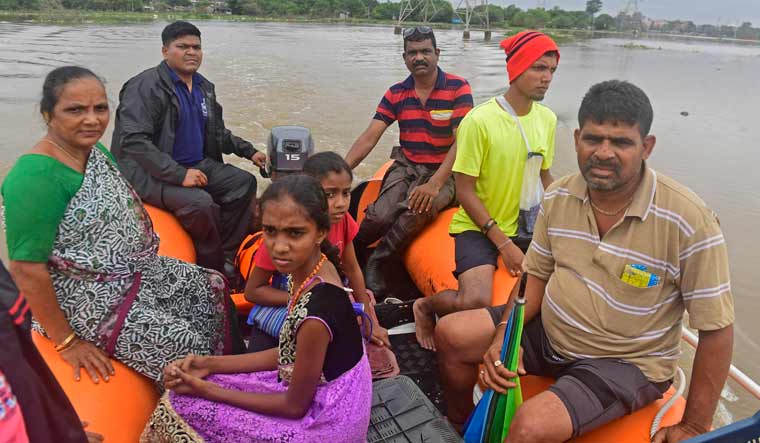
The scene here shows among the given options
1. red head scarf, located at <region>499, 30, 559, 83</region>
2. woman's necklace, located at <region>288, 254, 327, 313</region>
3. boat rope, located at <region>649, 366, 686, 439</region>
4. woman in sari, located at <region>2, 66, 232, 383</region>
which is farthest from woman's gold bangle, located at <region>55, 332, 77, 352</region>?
red head scarf, located at <region>499, 30, 559, 83</region>

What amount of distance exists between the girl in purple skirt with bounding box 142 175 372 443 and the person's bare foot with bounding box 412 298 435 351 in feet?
3.65

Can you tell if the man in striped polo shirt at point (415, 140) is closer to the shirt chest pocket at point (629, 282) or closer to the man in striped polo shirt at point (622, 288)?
the man in striped polo shirt at point (622, 288)

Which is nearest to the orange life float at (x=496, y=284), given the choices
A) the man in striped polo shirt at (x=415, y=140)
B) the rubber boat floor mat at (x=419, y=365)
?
the man in striped polo shirt at (x=415, y=140)

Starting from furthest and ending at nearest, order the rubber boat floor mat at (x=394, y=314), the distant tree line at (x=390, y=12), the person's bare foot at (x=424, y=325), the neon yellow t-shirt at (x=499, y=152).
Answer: the distant tree line at (x=390, y=12), the rubber boat floor mat at (x=394, y=314), the person's bare foot at (x=424, y=325), the neon yellow t-shirt at (x=499, y=152)

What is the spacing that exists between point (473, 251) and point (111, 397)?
178cm

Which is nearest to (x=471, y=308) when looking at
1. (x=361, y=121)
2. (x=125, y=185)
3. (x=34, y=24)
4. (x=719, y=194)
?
(x=125, y=185)

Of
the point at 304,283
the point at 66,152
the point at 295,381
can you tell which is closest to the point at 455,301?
the point at 304,283

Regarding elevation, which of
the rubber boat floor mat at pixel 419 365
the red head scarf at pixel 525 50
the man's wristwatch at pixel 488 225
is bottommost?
the rubber boat floor mat at pixel 419 365

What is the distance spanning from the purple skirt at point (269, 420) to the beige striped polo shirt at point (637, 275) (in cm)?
83

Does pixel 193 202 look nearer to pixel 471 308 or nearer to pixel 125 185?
pixel 125 185

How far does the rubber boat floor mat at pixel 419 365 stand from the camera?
9.34 feet

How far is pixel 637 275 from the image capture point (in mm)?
2004

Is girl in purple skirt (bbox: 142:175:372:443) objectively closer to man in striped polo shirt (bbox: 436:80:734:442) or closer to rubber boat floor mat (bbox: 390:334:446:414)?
man in striped polo shirt (bbox: 436:80:734:442)

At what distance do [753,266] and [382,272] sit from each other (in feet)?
15.4
